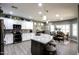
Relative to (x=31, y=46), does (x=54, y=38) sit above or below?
above

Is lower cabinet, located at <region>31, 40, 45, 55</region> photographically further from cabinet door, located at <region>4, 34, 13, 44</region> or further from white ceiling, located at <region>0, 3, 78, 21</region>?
white ceiling, located at <region>0, 3, 78, 21</region>

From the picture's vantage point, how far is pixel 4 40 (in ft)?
7.22

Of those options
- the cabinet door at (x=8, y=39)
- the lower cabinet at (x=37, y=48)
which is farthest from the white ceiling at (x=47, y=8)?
the lower cabinet at (x=37, y=48)

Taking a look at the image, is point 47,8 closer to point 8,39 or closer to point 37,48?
point 37,48

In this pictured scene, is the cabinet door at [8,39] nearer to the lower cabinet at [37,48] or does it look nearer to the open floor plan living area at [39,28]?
the open floor plan living area at [39,28]

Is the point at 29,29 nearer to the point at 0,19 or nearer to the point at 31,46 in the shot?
the point at 31,46

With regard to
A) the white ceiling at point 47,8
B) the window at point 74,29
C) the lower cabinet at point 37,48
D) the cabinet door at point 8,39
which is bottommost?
the lower cabinet at point 37,48

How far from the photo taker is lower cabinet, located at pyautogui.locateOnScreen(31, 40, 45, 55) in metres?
2.28

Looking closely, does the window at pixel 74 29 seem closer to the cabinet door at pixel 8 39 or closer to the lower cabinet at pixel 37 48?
the lower cabinet at pixel 37 48

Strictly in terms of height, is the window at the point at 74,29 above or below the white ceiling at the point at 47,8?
below

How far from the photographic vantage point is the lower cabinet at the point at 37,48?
7.48ft

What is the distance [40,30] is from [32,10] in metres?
0.54

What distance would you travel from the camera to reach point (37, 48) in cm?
231
